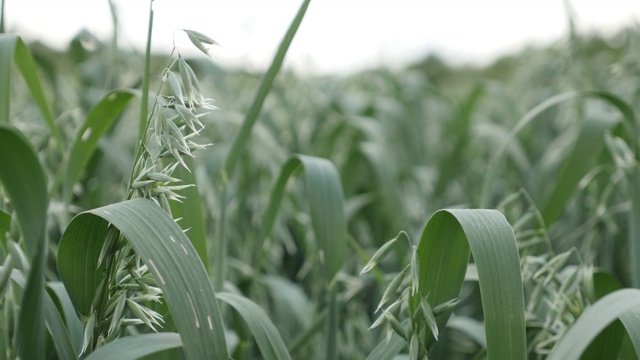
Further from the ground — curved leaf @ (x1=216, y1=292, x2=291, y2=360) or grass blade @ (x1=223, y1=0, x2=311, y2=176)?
grass blade @ (x1=223, y1=0, x2=311, y2=176)

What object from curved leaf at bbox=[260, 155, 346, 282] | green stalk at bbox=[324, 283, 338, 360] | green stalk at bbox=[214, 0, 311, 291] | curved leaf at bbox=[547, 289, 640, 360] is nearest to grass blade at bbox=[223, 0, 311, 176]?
green stalk at bbox=[214, 0, 311, 291]

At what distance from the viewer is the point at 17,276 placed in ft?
2.24

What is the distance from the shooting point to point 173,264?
60cm

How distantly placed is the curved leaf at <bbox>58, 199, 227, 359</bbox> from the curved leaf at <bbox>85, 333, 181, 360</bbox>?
6cm

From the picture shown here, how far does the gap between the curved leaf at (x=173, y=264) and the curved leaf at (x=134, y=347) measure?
0.06 meters

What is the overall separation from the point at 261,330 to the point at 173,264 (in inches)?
7.0

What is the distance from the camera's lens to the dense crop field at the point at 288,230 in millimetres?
616

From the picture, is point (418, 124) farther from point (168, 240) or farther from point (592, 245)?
point (168, 240)

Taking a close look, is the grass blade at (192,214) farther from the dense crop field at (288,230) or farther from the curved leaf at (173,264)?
the curved leaf at (173,264)

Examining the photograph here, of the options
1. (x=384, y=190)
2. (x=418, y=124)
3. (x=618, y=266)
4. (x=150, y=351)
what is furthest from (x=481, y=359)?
(x=418, y=124)

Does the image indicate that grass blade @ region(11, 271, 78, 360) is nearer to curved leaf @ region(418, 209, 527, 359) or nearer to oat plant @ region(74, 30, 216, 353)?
oat plant @ region(74, 30, 216, 353)

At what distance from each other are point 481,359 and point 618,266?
74cm

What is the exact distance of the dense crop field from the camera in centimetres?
62

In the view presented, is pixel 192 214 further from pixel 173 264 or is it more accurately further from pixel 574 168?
pixel 574 168
